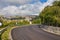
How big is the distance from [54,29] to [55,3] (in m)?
37.0

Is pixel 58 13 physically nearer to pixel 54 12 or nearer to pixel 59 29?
pixel 54 12

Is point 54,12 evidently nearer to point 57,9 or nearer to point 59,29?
point 57,9

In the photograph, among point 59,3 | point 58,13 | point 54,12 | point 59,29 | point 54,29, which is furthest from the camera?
point 59,3

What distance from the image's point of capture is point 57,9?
6066cm

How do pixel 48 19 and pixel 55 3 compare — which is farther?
pixel 55 3

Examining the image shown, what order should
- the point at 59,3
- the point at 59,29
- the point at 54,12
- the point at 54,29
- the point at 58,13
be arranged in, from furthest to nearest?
the point at 59,3 < the point at 54,12 < the point at 58,13 < the point at 54,29 < the point at 59,29

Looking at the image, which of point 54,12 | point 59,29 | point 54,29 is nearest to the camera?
point 59,29

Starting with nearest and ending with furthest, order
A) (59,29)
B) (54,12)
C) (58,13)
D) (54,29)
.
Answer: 1. (59,29)
2. (54,29)
3. (58,13)
4. (54,12)

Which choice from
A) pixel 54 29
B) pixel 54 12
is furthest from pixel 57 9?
pixel 54 29

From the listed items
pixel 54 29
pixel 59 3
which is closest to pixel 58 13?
pixel 59 3

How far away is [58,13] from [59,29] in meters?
24.1

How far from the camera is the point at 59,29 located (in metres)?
34.8

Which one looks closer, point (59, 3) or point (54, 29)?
point (54, 29)

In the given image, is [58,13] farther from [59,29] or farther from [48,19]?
[59,29]
